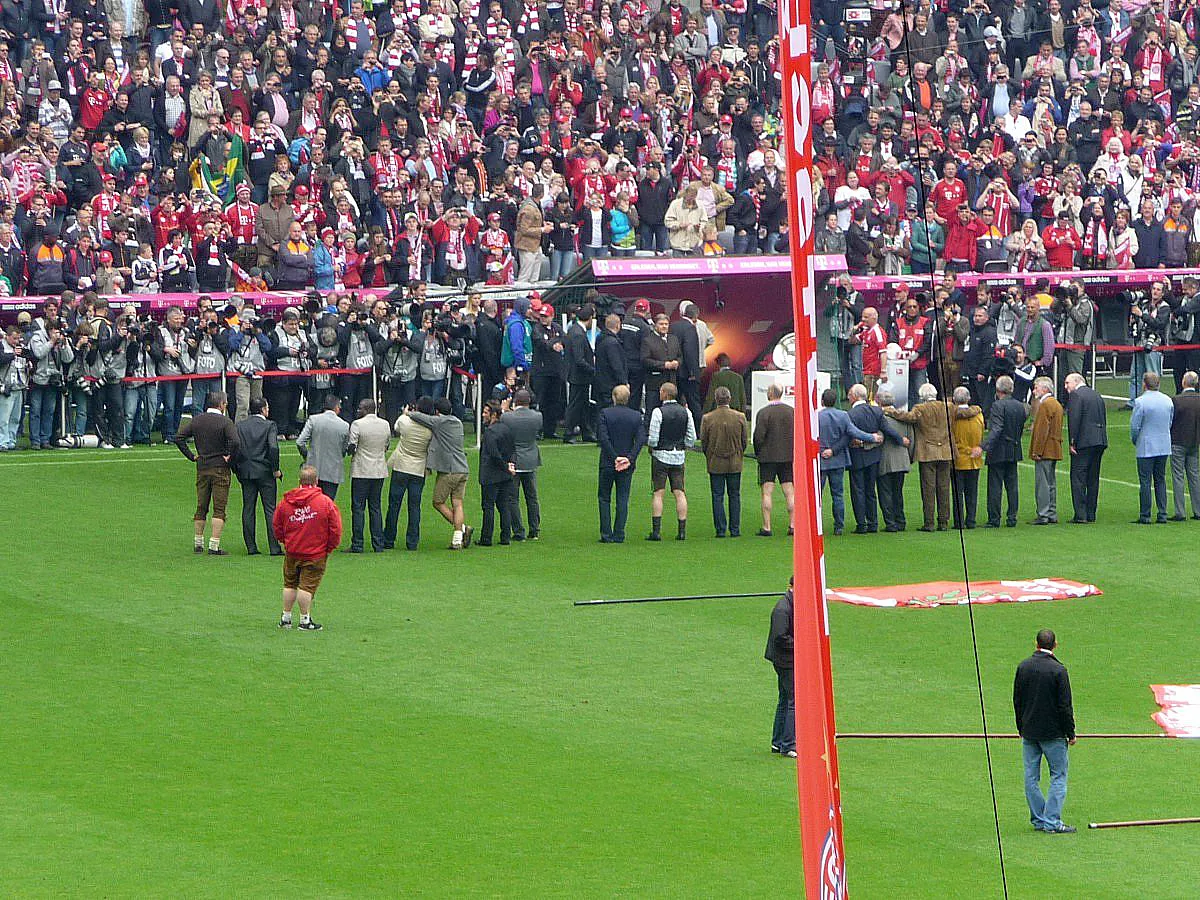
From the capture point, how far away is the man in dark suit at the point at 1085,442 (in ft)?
77.5

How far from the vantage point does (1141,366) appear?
102ft

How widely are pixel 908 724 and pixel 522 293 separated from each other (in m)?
15.6

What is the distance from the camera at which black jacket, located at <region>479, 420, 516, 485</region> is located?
71.7 feet

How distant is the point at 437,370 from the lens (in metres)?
27.6

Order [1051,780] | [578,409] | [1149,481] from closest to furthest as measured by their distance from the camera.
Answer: [1051,780], [1149,481], [578,409]

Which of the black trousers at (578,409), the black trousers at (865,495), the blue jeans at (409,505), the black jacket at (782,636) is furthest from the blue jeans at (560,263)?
the black jacket at (782,636)

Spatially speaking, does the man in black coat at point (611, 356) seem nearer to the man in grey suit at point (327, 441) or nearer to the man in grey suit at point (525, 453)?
the man in grey suit at point (525, 453)

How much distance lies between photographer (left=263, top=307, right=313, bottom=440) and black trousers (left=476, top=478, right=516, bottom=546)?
565 cm

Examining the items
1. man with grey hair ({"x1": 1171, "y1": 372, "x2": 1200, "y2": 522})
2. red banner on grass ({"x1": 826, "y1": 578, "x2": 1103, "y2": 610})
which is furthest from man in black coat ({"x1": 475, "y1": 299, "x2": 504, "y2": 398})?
man with grey hair ({"x1": 1171, "y1": 372, "x2": 1200, "y2": 522})

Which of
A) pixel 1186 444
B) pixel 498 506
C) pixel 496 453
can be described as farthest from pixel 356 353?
pixel 1186 444

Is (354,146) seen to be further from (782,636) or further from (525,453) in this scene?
(782,636)

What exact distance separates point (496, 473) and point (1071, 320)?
1173 centimetres

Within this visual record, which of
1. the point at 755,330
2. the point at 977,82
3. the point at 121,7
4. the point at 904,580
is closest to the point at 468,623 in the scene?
the point at 904,580

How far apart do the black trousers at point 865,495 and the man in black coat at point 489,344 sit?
649 cm
